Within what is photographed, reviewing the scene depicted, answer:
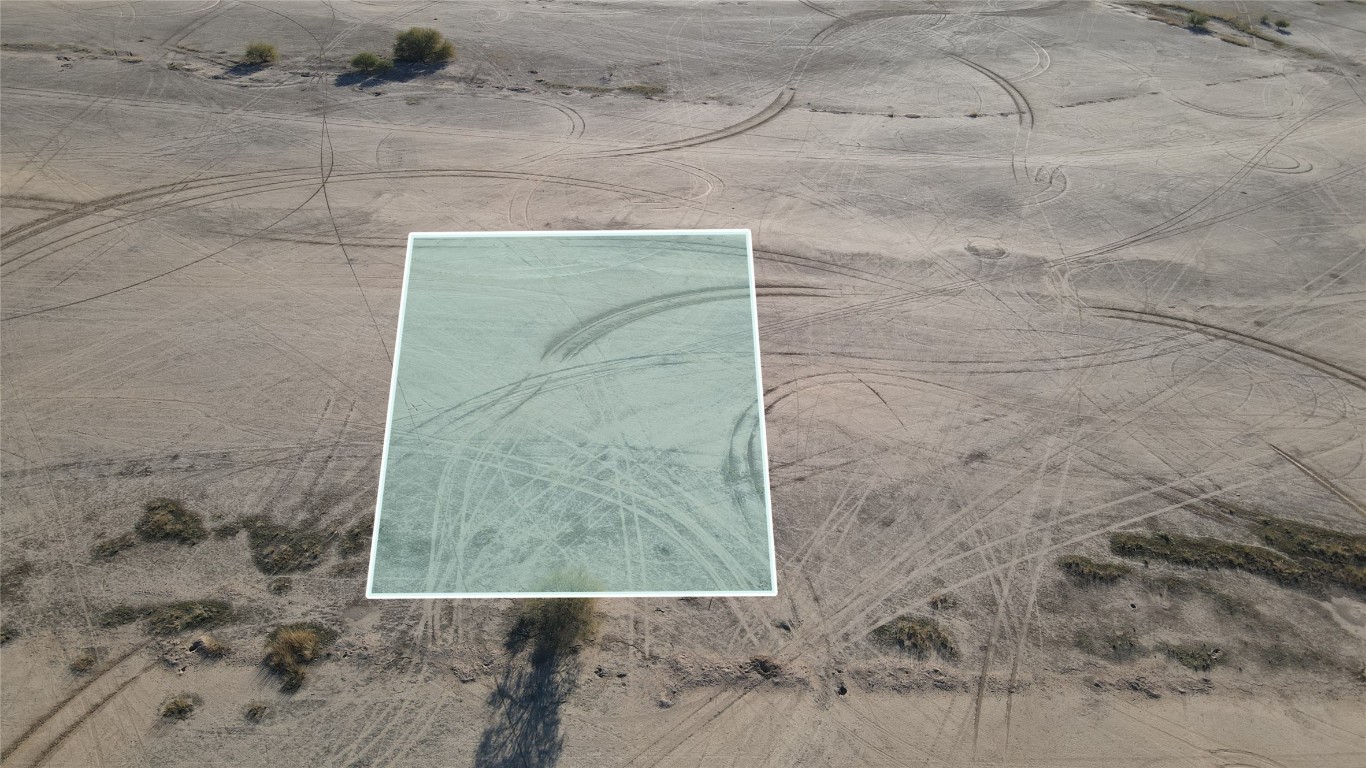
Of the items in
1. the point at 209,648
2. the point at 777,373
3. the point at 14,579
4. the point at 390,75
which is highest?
the point at 390,75

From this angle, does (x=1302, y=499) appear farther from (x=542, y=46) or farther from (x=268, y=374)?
(x=542, y=46)

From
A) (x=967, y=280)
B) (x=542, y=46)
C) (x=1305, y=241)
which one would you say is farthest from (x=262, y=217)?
(x=1305, y=241)

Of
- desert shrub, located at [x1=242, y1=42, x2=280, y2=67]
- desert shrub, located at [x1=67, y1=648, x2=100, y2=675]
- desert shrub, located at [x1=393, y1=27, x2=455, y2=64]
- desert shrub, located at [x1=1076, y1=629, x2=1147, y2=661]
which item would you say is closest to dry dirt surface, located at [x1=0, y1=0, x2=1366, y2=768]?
desert shrub, located at [x1=67, y1=648, x2=100, y2=675]

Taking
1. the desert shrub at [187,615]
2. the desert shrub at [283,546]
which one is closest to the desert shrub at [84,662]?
the desert shrub at [187,615]

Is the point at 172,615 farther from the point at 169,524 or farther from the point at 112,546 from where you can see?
the point at 112,546

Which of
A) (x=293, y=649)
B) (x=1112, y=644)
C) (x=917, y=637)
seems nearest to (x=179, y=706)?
(x=293, y=649)

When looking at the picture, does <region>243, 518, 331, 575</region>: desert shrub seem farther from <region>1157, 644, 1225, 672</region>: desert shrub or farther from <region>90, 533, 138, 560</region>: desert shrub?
<region>1157, 644, 1225, 672</region>: desert shrub

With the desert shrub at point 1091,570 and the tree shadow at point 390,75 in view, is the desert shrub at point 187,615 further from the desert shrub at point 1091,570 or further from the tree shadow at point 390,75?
the tree shadow at point 390,75
